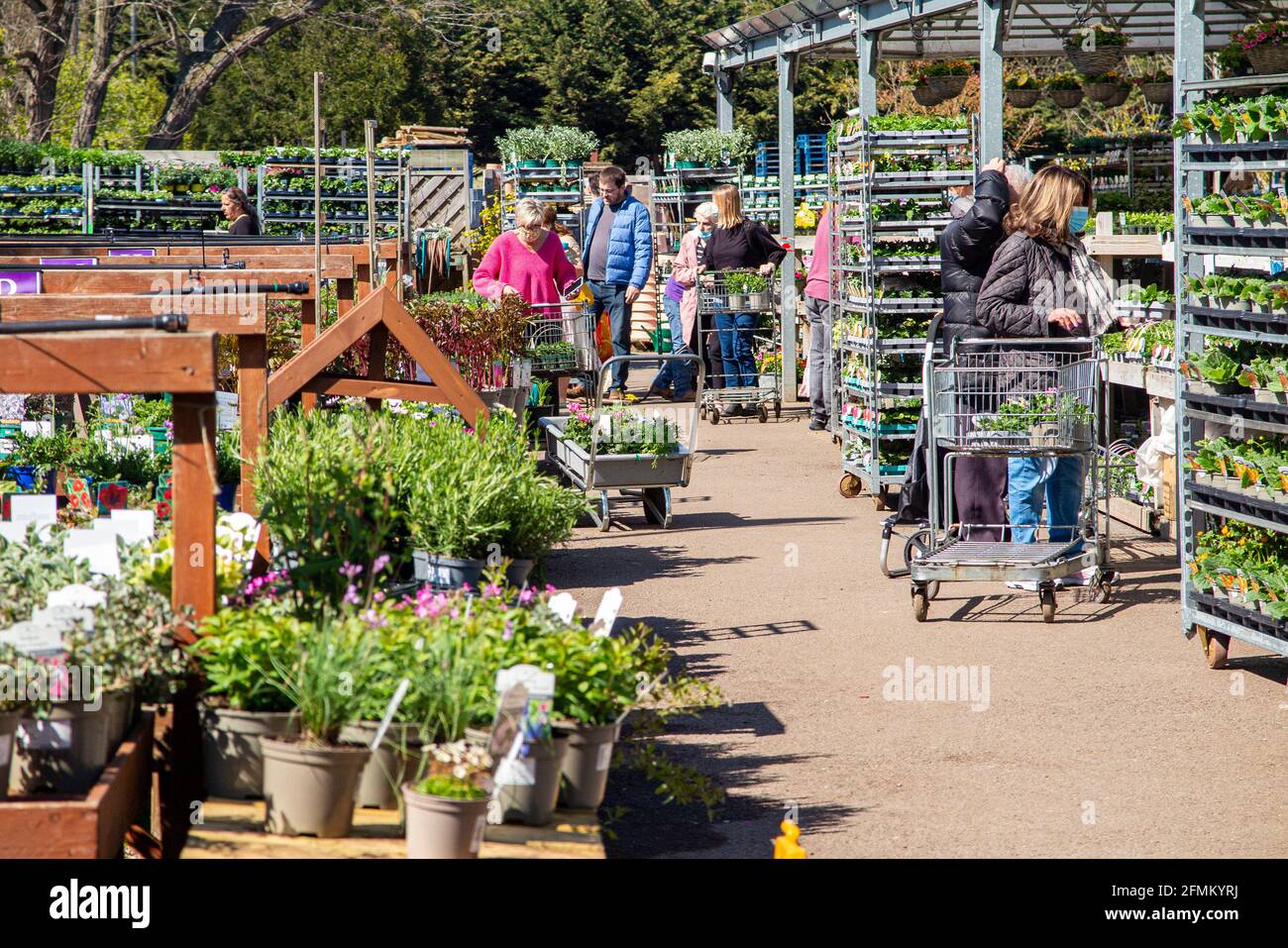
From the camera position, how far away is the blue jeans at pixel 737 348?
15117mm

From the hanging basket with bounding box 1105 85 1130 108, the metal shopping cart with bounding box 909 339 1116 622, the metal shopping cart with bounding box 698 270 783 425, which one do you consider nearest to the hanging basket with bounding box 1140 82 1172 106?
the hanging basket with bounding box 1105 85 1130 108

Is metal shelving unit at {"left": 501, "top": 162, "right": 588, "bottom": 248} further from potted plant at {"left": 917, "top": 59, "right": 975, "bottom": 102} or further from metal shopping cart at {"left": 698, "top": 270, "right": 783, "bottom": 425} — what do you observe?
potted plant at {"left": 917, "top": 59, "right": 975, "bottom": 102}

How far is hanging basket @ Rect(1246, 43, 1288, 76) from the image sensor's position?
9.28 meters

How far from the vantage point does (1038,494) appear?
25.4ft

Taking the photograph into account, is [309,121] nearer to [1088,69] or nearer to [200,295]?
[1088,69]

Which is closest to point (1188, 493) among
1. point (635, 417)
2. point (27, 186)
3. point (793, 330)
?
point (635, 417)

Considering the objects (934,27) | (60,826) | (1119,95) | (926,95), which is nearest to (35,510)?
(60,826)

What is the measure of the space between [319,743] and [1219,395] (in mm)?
4228

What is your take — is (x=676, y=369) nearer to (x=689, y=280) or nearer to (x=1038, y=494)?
(x=689, y=280)

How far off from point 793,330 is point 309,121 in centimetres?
3331

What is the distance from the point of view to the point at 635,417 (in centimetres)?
933

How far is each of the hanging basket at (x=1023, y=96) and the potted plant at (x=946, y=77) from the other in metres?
1.62

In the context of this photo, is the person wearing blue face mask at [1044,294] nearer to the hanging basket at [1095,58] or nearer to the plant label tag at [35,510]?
the plant label tag at [35,510]
